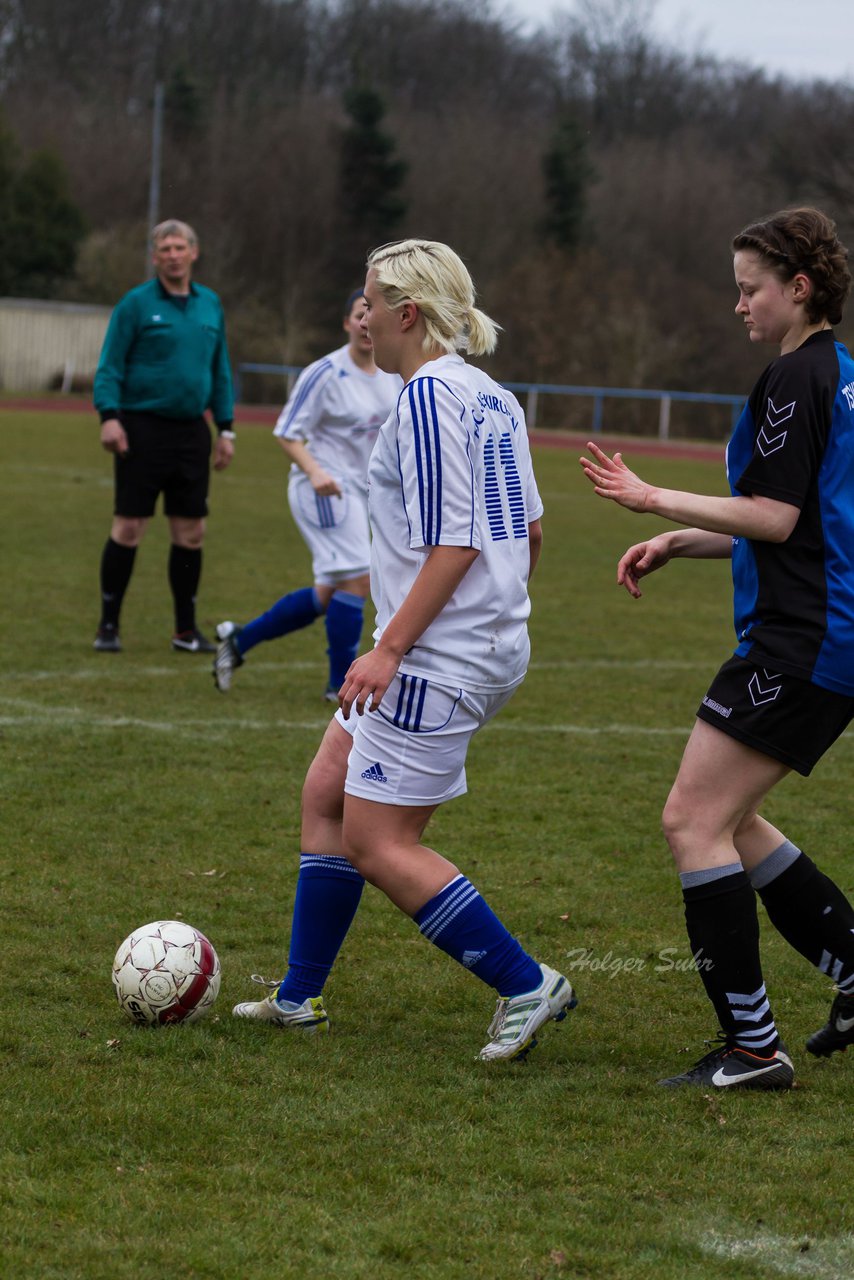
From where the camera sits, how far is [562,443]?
3391 centimetres

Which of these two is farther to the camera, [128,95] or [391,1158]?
[128,95]

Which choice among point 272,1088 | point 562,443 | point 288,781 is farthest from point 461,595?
point 562,443

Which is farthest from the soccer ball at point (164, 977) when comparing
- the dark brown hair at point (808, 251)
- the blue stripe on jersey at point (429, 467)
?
the dark brown hair at point (808, 251)

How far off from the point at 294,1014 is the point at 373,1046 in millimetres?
211

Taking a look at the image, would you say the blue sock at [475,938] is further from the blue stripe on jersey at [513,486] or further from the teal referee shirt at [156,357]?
the teal referee shirt at [156,357]

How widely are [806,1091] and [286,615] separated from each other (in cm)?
455

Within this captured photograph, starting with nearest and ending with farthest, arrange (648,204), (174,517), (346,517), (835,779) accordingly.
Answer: (835,779), (346,517), (174,517), (648,204)

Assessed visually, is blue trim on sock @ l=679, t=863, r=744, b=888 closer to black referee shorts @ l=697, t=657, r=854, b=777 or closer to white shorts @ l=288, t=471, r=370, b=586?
black referee shorts @ l=697, t=657, r=854, b=777

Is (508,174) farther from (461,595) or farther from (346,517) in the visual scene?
(461,595)

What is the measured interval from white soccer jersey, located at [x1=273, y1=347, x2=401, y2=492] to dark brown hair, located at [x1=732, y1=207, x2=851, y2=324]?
429cm

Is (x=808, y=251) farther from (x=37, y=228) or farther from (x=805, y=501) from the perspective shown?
(x=37, y=228)

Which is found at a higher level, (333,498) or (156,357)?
(156,357)

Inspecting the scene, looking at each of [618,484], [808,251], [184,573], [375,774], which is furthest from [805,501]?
[184,573]

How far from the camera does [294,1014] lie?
3.62 m
